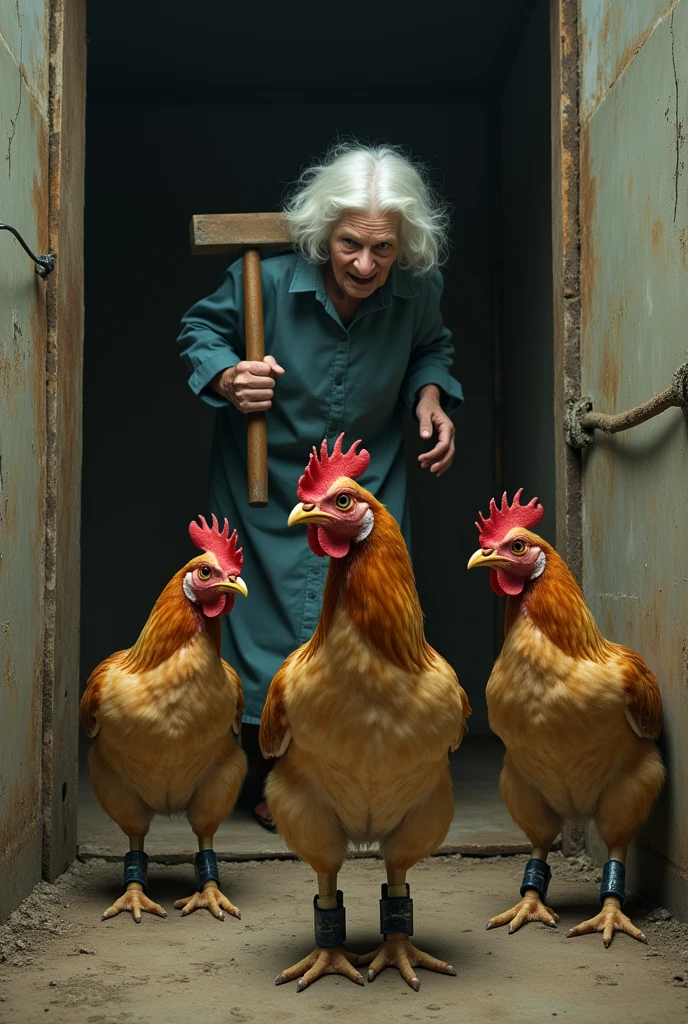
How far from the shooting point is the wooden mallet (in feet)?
13.0

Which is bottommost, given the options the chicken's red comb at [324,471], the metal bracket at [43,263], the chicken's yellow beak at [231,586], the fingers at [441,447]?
the chicken's yellow beak at [231,586]

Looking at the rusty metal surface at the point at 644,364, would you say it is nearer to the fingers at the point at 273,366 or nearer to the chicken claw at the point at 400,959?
the chicken claw at the point at 400,959

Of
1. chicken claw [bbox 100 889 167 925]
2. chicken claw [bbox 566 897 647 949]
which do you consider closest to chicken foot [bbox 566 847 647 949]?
chicken claw [bbox 566 897 647 949]

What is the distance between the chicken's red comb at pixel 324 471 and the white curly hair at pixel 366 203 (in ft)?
5.17

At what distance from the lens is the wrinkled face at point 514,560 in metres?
3.04

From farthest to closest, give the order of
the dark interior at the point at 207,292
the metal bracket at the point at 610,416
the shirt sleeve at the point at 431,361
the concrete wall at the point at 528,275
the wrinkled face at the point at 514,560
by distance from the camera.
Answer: the dark interior at the point at 207,292 < the concrete wall at the point at 528,275 < the shirt sleeve at the point at 431,361 < the wrinkled face at the point at 514,560 < the metal bracket at the point at 610,416

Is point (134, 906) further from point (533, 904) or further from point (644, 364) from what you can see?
point (644, 364)

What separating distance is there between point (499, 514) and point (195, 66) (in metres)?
4.33

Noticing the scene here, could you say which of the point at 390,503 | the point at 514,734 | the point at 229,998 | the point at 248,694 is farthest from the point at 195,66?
the point at 229,998

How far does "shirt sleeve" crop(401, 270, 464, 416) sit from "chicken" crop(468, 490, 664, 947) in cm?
131

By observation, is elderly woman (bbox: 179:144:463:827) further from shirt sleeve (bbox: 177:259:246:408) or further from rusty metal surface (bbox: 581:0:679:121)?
rusty metal surface (bbox: 581:0:679:121)

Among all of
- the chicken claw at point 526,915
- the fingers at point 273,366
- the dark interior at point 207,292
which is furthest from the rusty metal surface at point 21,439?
the dark interior at point 207,292

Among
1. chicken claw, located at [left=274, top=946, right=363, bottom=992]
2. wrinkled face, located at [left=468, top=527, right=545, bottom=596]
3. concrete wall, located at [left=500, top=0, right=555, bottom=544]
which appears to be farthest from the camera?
concrete wall, located at [left=500, top=0, right=555, bottom=544]

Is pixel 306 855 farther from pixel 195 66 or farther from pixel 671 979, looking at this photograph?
pixel 195 66
